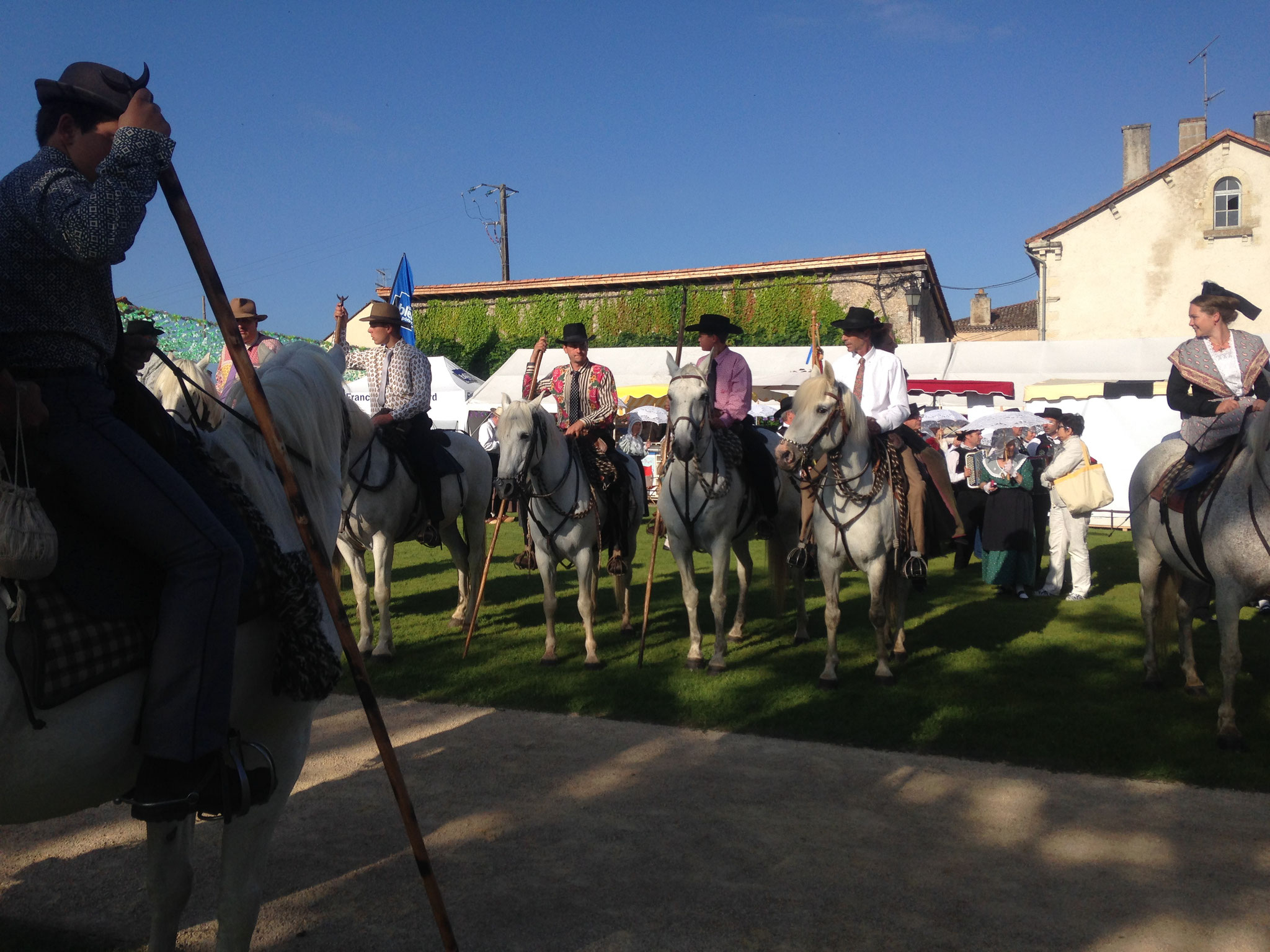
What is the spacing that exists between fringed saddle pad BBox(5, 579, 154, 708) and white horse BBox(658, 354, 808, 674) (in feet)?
17.9

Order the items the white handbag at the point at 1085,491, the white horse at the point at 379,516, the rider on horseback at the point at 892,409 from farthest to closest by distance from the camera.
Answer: the white handbag at the point at 1085,491 → the white horse at the point at 379,516 → the rider on horseback at the point at 892,409

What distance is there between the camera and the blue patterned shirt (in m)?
2.23

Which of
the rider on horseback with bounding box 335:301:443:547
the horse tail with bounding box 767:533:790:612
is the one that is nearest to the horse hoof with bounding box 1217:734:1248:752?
the horse tail with bounding box 767:533:790:612

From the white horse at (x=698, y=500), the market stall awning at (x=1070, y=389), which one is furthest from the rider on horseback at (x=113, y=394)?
the market stall awning at (x=1070, y=389)

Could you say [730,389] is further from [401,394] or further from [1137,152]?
[1137,152]

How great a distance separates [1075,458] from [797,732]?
7.70 metres

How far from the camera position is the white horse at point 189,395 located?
301 centimetres

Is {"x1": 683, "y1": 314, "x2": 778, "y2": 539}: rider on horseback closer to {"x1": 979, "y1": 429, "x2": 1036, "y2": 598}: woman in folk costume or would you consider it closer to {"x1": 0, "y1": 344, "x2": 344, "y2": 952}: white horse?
{"x1": 979, "y1": 429, "x2": 1036, "y2": 598}: woman in folk costume

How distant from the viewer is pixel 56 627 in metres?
2.27

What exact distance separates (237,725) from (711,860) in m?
2.29

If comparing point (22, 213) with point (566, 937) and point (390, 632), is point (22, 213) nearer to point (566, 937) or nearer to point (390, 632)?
point (566, 937)

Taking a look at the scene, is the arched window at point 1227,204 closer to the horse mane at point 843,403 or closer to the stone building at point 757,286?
the stone building at point 757,286

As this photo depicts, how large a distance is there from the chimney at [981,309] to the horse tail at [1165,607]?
51767mm

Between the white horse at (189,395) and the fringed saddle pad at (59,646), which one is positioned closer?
the fringed saddle pad at (59,646)
